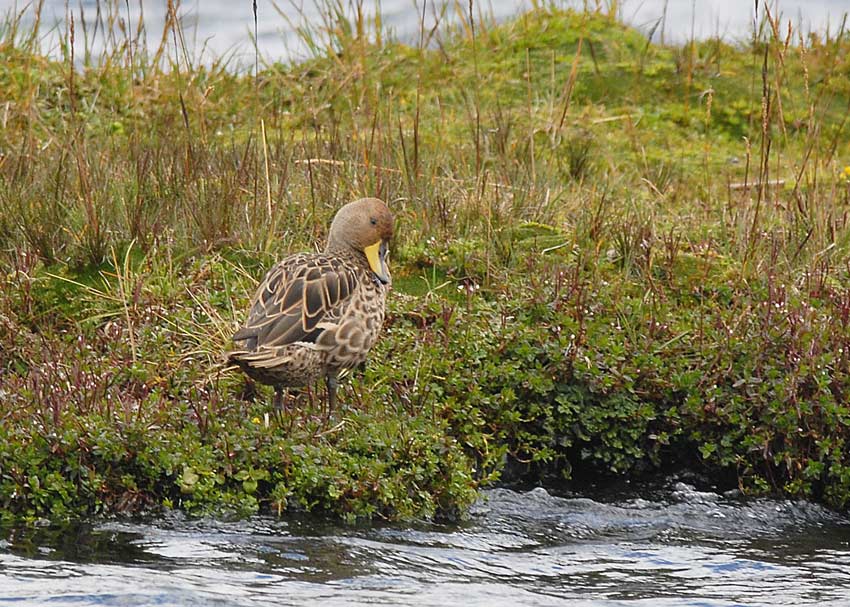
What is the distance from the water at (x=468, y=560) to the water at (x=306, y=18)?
519cm

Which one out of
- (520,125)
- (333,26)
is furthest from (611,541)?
(333,26)

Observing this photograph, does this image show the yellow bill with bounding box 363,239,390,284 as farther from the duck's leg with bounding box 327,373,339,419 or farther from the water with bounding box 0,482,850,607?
the water with bounding box 0,482,850,607

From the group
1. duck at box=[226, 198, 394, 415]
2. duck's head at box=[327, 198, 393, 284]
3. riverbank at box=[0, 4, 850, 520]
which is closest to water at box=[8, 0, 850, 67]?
riverbank at box=[0, 4, 850, 520]

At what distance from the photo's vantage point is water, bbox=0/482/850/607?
4.19 meters

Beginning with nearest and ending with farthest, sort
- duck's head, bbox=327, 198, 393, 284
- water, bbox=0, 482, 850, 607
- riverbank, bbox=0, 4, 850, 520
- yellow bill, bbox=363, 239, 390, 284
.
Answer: water, bbox=0, 482, 850, 607
riverbank, bbox=0, 4, 850, 520
yellow bill, bbox=363, 239, 390, 284
duck's head, bbox=327, 198, 393, 284

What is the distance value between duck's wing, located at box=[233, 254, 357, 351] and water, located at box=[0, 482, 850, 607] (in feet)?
3.01

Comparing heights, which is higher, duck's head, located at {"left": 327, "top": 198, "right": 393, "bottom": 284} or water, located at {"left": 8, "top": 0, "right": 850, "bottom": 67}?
water, located at {"left": 8, "top": 0, "right": 850, "bottom": 67}

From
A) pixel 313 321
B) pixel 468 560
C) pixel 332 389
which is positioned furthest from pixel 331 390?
pixel 468 560

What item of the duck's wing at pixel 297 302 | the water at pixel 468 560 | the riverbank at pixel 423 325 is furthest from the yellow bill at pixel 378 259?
the water at pixel 468 560

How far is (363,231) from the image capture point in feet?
20.9

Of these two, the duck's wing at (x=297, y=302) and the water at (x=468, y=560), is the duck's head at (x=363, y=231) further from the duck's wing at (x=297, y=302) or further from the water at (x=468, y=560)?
the water at (x=468, y=560)

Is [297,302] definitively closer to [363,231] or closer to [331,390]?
[331,390]

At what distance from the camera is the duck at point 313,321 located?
5.57 metres

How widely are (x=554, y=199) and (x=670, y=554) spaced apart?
3610mm
